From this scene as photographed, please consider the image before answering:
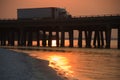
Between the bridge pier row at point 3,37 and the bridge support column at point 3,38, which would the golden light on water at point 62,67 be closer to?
the bridge support column at point 3,38

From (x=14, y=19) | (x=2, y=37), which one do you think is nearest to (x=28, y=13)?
(x=14, y=19)

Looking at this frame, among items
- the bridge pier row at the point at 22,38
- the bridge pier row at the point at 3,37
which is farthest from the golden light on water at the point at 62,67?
the bridge pier row at the point at 3,37

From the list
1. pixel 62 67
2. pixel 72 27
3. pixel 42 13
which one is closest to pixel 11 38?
pixel 42 13

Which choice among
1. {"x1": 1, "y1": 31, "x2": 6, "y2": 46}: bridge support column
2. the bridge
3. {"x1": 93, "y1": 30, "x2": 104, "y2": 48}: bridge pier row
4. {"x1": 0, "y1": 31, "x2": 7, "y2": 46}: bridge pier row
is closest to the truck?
the bridge

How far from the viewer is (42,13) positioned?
109562 millimetres

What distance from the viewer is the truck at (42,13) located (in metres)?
107

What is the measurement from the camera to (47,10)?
10850cm

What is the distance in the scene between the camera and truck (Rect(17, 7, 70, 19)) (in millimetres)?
107438

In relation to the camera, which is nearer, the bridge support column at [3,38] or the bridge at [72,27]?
the bridge at [72,27]

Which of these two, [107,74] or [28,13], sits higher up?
[28,13]

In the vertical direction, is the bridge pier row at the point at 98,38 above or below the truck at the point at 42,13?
below

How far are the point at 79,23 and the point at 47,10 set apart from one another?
61.7 feet

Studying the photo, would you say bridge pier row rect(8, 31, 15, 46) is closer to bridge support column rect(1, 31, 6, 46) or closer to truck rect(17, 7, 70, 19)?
bridge support column rect(1, 31, 6, 46)

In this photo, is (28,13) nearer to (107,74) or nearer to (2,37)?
(2,37)
